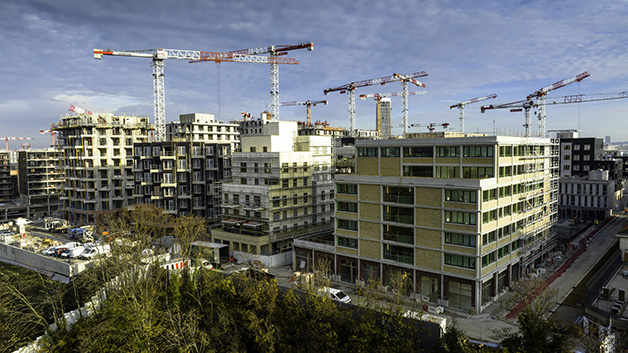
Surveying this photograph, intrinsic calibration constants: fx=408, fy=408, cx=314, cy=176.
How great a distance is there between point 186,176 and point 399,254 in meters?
47.8

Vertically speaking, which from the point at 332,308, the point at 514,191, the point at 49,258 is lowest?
the point at 49,258

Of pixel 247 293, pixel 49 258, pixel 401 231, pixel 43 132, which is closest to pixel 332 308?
pixel 247 293

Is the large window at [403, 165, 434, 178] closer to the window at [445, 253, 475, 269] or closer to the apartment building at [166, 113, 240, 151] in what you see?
the window at [445, 253, 475, 269]

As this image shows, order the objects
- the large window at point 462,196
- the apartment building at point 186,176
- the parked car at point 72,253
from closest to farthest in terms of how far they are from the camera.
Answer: the large window at point 462,196 < the parked car at point 72,253 < the apartment building at point 186,176

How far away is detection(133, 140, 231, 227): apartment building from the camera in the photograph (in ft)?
252

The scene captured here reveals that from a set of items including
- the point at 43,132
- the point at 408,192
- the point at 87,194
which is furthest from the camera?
the point at 43,132

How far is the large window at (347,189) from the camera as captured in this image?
156 ft

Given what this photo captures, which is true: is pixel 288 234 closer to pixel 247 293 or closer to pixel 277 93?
pixel 247 293

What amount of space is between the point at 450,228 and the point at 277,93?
8158 cm

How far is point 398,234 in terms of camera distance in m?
44.1

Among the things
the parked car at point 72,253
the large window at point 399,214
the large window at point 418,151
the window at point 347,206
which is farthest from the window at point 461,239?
the parked car at point 72,253

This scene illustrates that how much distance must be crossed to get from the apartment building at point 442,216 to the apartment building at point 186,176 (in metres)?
33.7

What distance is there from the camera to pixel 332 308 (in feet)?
101

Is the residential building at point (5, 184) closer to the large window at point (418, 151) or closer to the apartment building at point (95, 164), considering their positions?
the apartment building at point (95, 164)
